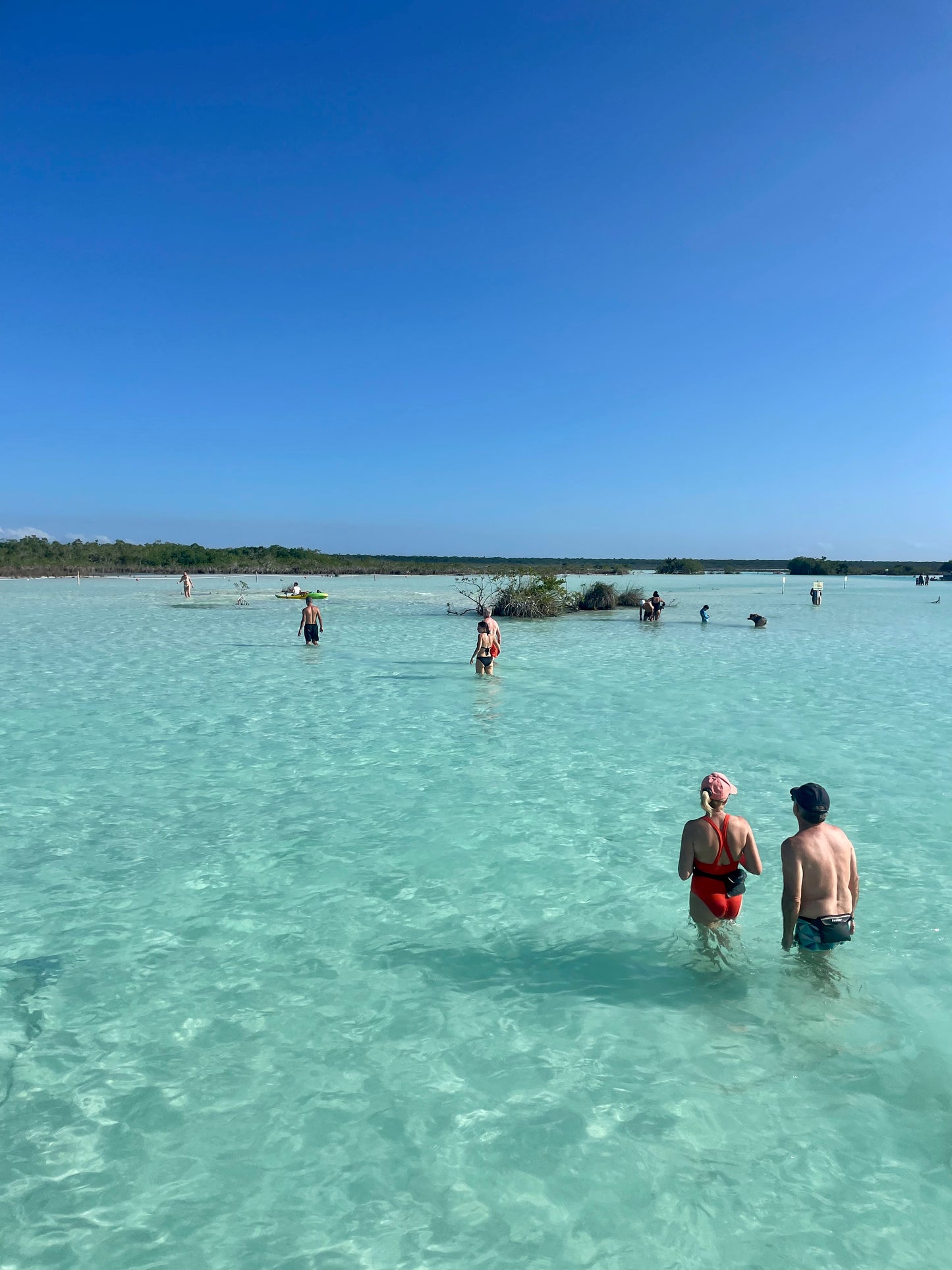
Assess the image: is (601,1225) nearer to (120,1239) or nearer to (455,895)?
(120,1239)

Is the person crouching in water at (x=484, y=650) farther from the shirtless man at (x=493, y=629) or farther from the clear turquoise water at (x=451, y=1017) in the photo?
the clear turquoise water at (x=451, y=1017)

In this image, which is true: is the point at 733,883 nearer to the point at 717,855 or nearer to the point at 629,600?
the point at 717,855

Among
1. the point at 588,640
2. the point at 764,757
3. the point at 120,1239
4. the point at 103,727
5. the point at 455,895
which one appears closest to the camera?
the point at 120,1239

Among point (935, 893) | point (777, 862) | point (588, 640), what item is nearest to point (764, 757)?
point (777, 862)

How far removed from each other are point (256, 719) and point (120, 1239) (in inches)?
397

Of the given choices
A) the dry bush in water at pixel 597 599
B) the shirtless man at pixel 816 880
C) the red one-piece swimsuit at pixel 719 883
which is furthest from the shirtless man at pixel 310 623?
the shirtless man at pixel 816 880

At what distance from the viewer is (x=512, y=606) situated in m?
35.9

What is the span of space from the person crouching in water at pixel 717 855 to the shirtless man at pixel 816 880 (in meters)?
0.27

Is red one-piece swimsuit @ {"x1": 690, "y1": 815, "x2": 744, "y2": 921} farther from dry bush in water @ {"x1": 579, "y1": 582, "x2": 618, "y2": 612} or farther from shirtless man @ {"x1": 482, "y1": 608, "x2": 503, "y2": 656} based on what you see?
dry bush in water @ {"x1": 579, "y1": 582, "x2": 618, "y2": 612}

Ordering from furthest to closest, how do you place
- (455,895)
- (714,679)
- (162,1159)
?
1. (714,679)
2. (455,895)
3. (162,1159)

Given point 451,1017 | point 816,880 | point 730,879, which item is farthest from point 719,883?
point 451,1017

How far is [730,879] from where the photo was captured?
5.08 meters

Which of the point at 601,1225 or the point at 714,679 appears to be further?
the point at 714,679

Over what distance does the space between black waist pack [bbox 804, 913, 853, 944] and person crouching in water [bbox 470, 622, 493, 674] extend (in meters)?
12.8
